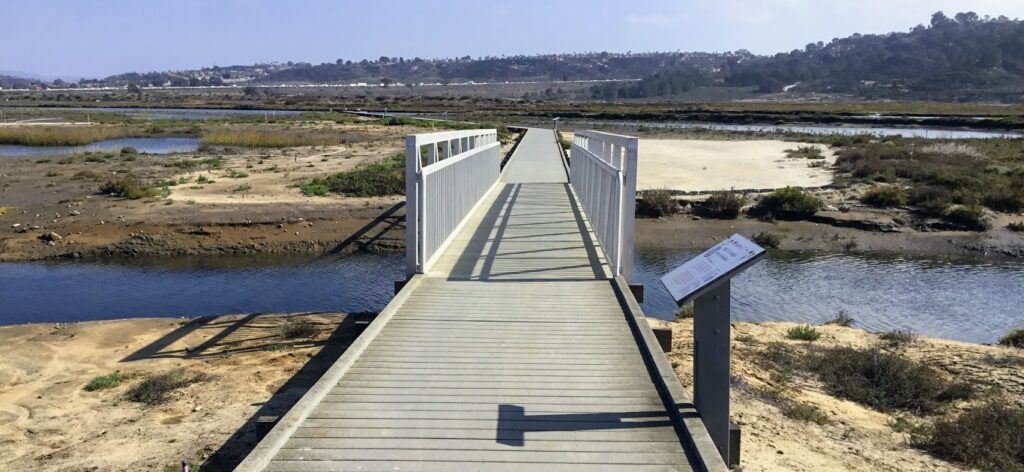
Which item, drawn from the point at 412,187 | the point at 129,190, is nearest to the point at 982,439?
the point at 412,187

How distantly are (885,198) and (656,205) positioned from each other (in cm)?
728

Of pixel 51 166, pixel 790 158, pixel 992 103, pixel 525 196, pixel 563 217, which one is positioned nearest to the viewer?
pixel 563 217

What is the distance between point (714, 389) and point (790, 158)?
35.5m

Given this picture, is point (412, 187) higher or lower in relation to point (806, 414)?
higher

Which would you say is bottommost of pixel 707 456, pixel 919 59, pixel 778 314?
pixel 778 314

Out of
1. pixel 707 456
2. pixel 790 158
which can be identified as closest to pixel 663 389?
pixel 707 456

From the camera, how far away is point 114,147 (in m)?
42.5

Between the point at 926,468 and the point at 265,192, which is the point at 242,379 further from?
the point at 265,192

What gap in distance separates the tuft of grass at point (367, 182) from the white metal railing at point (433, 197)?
11.2 meters

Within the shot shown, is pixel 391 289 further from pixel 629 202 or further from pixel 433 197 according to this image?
pixel 629 202

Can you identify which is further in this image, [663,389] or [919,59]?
[919,59]

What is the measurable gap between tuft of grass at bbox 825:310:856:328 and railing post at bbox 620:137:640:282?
5.80 meters

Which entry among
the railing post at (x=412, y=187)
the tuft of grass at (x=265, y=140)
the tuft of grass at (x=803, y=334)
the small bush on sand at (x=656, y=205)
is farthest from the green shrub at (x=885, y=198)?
the tuft of grass at (x=265, y=140)

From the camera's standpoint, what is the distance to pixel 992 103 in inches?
4921
